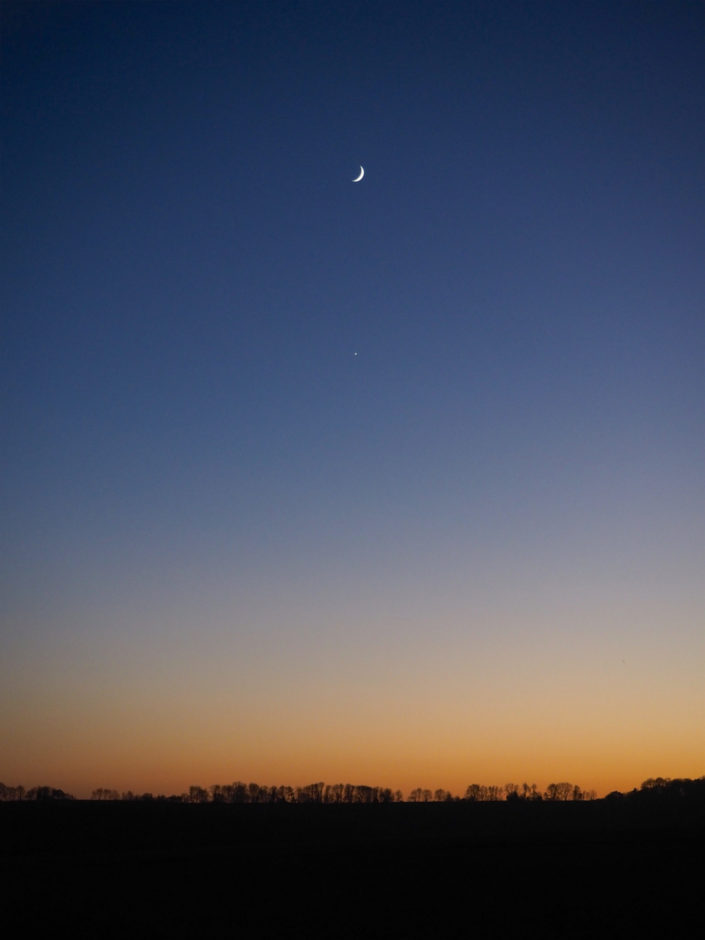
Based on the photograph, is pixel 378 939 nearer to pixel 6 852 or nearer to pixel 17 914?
pixel 17 914

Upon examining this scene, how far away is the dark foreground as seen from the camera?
30.0m

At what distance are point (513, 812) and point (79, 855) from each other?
9193 centimetres

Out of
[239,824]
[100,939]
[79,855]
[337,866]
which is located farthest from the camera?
[239,824]

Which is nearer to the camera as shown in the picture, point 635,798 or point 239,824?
point 239,824

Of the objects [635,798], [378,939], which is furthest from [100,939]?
[635,798]

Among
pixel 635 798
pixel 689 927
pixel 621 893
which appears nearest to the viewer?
pixel 689 927

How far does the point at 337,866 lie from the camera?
44.2 metres

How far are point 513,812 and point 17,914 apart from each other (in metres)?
114

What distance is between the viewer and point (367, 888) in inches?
1476

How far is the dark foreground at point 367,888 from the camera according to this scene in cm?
3003

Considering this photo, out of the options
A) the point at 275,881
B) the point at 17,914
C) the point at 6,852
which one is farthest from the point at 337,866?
the point at 6,852

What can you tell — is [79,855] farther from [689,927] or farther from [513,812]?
[513,812]

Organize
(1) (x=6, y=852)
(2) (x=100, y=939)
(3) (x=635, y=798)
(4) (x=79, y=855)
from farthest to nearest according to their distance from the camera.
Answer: (3) (x=635, y=798), (1) (x=6, y=852), (4) (x=79, y=855), (2) (x=100, y=939)

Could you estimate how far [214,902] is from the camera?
33844 mm
